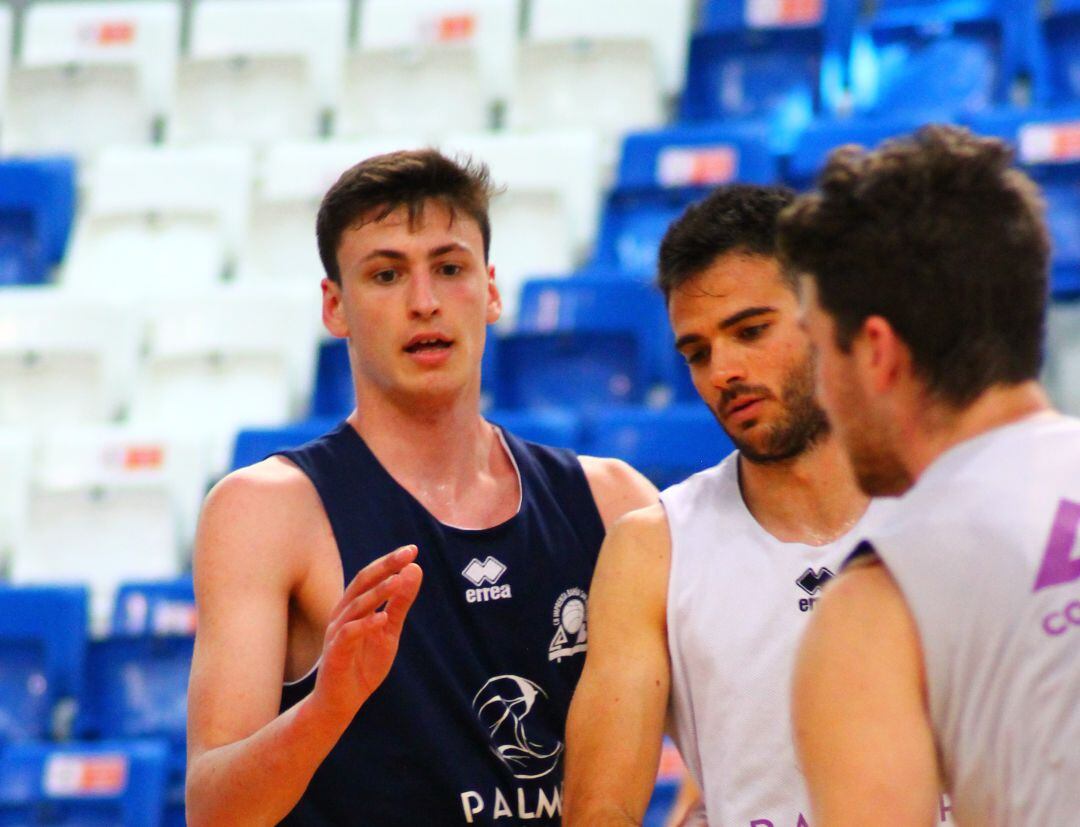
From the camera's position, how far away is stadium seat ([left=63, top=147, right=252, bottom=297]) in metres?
7.20

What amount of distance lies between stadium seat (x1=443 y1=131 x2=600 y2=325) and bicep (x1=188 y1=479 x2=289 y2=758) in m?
3.82

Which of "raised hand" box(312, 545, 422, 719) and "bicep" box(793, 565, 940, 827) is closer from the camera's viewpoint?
"bicep" box(793, 565, 940, 827)

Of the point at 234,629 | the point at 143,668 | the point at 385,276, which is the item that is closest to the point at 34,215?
the point at 143,668

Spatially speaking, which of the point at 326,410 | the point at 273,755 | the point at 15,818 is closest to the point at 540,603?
the point at 273,755

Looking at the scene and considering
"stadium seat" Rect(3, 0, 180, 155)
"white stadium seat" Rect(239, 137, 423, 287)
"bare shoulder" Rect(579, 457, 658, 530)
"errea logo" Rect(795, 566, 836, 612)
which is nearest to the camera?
"errea logo" Rect(795, 566, 836, 612)

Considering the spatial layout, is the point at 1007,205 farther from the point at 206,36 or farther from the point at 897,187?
the point at 206,36

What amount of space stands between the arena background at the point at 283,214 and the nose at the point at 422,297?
82.3 inches

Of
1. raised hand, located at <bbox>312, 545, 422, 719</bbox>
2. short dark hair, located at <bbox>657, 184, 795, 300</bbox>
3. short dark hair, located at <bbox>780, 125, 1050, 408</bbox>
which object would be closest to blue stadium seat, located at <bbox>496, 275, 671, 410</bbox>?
short dark hair, located at <bbox>657, 184, 795, 300</bbox>

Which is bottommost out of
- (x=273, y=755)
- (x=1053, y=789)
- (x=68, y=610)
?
(x=68, y=610)

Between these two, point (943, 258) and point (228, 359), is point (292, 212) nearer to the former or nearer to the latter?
point (228, 359)

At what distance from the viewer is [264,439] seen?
225 inches

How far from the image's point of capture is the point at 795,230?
2.03 m

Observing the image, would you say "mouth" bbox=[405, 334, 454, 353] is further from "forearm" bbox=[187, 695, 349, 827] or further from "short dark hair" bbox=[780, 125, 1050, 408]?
"short dark hair" bbox=[780, 125, 1050, 408]

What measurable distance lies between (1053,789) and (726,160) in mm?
4919
